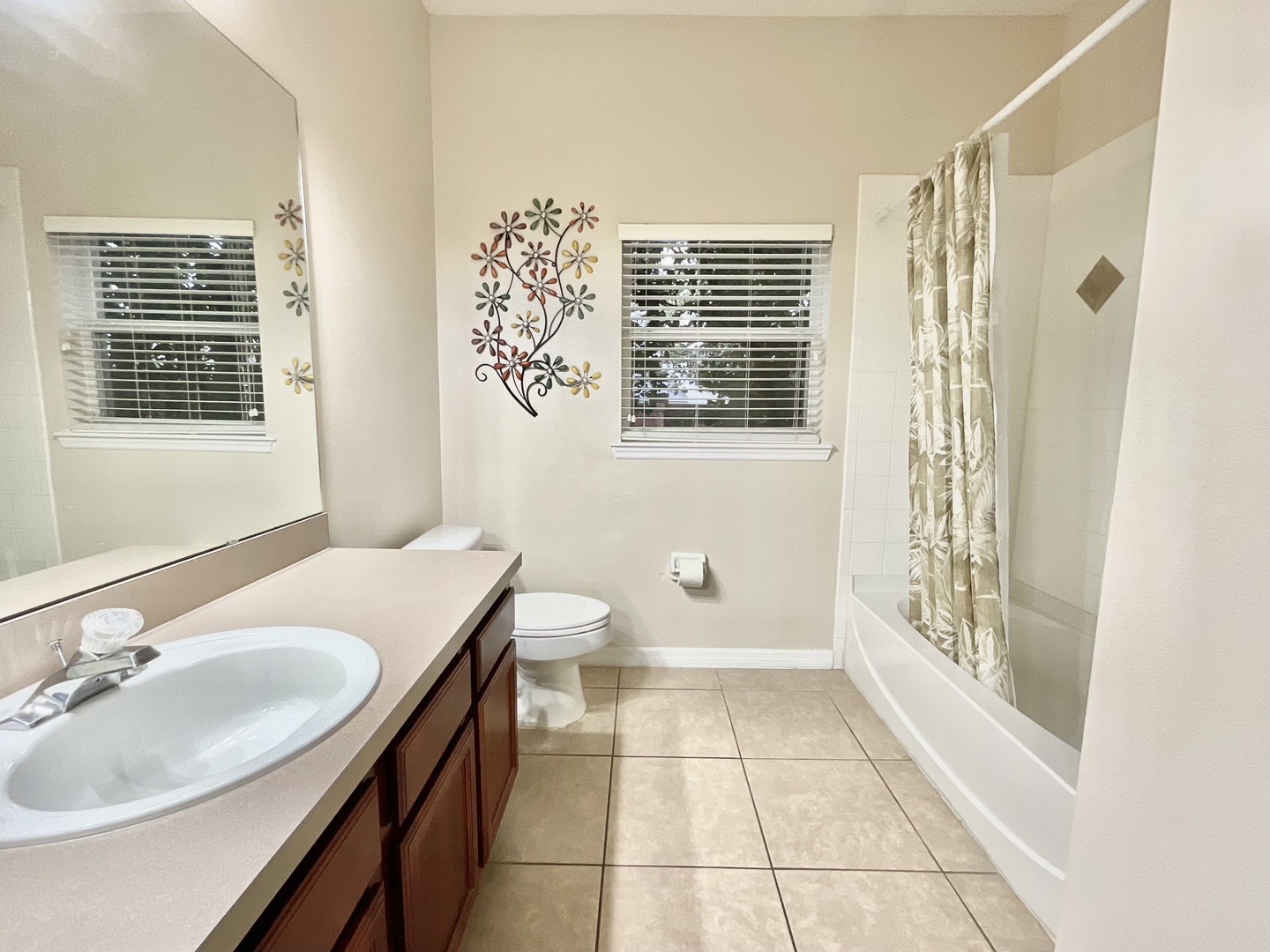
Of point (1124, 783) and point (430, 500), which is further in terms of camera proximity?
point (430, 500)

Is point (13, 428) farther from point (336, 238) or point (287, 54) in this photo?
point (287, 54)

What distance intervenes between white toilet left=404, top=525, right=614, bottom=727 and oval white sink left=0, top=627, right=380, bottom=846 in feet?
3.16

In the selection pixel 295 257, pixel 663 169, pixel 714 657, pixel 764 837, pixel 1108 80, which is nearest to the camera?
pixel 295 257

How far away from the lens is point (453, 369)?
2.36m

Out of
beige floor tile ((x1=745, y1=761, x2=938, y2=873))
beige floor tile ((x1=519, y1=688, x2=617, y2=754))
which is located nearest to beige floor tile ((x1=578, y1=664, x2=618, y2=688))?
beige floor tile ((x1=519, y1=688, x2=617, y2=754))

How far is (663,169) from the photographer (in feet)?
7.30

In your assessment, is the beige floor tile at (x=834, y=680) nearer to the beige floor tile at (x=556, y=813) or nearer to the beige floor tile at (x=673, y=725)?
the beige floor tile at (x=673, y=725)

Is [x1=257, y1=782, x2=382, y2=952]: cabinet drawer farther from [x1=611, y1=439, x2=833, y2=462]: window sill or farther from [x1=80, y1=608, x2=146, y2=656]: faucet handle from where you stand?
[x1=611, y1=439, x2=833, y2=462]: window sill

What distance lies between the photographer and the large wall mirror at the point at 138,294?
789mm

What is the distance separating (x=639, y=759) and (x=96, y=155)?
1.99 m

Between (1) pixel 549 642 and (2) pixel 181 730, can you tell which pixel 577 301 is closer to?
(1) pixel 549 642

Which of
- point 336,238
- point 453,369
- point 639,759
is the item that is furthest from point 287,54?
point 639,759

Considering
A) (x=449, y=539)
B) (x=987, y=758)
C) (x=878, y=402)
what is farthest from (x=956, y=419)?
(x=449, y=539)

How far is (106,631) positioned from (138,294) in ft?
1.96
